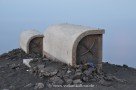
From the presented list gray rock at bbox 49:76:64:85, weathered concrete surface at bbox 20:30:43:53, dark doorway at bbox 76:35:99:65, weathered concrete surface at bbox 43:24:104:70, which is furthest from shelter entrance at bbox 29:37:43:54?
gray rock at bbox 49:76:64:85

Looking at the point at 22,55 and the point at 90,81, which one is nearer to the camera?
the point at 90,81

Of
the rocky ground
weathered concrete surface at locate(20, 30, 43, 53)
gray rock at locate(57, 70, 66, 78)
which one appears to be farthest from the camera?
weathered concrete surface at locate(20, 30, 43, 53)

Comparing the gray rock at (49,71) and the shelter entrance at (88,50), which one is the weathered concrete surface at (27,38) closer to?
the shelter entrance at (88,50)

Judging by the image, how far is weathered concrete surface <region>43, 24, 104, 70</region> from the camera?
597 inches

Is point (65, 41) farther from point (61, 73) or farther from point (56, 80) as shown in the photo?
point (56, 80)

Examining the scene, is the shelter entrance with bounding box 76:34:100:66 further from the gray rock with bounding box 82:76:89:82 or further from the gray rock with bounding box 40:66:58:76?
the gray rock with bounding box 82:76:89:82

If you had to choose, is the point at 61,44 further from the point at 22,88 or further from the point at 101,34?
the point at 22,88

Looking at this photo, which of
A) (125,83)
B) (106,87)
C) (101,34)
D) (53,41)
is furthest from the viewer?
(53,41)

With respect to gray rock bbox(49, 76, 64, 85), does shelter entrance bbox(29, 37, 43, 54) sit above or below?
above

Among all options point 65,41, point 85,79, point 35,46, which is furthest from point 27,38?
point 85,79

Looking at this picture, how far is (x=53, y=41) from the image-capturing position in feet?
58.4

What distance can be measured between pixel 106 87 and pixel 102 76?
50.3 inches

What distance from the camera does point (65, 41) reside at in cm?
1590

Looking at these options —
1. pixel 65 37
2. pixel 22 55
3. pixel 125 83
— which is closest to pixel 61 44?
pixel 65 37
